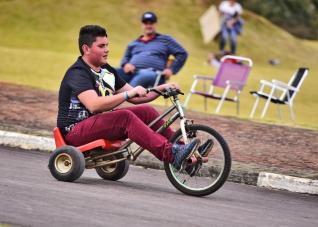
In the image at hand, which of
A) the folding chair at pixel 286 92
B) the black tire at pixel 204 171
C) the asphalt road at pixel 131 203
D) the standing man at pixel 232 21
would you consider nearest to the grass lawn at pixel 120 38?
the standing man at pixel 232 21

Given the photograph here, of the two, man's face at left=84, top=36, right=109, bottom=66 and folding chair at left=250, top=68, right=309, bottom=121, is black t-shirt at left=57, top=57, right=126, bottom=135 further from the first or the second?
folding chair at left=250, top=68, right=309, bottom=121

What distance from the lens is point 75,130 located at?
9406mm

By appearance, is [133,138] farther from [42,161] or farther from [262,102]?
[262,102]

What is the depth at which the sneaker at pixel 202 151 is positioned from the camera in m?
8.98

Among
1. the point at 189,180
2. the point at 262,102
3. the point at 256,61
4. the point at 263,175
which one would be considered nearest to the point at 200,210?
the point at 189,180

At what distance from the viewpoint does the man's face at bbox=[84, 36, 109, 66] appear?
30.9 feet

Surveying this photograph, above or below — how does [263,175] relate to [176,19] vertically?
below

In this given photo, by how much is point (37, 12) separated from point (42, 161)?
21374mm

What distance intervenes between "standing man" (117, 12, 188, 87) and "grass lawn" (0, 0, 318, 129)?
6327mm

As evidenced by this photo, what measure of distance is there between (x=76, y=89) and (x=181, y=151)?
1.03 meters

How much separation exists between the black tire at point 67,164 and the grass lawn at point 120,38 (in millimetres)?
13637

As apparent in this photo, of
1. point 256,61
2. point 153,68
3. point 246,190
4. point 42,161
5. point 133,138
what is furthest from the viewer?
point 256,61

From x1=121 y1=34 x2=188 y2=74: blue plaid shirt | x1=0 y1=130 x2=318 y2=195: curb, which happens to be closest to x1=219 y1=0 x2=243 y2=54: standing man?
x1=121 y1=34 x2=188 y2=74: blue plaid shirt

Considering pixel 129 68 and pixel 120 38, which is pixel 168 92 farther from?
pixel 120 38
